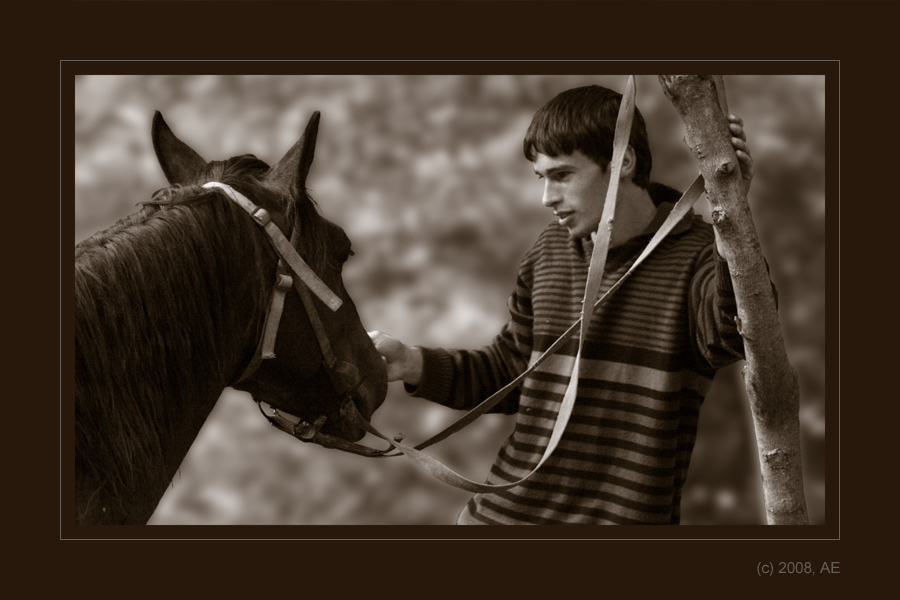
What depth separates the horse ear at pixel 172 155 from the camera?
6.60 ft

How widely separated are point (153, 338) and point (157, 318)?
39mm

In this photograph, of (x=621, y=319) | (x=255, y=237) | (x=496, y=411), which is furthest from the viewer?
(x=496, y=411)

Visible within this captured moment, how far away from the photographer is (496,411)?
8.59ft

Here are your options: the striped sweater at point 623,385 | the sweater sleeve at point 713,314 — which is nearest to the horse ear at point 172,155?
the striped sweater at point 623,385

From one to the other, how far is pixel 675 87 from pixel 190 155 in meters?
1.12

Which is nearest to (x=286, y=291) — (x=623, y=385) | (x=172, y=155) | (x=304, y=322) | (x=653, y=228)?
(x=304, y=322)

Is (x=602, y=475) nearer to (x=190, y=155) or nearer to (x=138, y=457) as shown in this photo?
(x=138, y=457)

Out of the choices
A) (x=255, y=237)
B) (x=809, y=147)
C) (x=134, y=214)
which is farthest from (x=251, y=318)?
(x=809, y=147)

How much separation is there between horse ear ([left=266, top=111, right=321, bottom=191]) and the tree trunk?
0.74m

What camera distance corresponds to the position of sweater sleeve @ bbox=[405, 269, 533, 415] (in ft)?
8.37

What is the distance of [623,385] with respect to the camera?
2.19 metres

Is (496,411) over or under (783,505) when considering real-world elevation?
over

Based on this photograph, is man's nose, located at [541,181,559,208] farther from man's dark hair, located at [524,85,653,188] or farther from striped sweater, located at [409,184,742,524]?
striped sweater, located at [409,184,742,524]

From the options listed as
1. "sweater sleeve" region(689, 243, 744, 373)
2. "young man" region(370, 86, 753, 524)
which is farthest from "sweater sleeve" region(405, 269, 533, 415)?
"sweater sleeve" region(689, 243, 744, 373)
